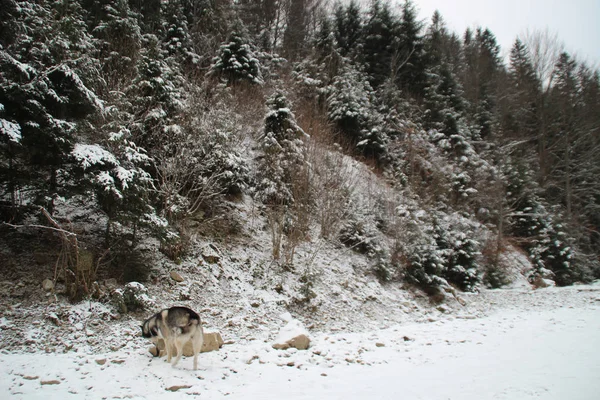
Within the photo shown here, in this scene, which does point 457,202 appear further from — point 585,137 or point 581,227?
point 585,137

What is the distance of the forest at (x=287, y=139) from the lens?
5625mm

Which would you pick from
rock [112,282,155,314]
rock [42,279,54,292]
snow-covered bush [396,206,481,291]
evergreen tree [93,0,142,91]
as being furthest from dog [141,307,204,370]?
snow-covered bush [396,206,481,291]

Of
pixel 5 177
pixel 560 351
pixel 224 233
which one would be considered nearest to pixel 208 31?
pixel 224 233

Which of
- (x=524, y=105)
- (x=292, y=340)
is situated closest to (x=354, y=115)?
(x=292, y=340)

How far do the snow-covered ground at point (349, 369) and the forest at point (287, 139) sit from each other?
6.21 ft

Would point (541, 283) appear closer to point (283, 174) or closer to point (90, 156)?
point (283, 174)

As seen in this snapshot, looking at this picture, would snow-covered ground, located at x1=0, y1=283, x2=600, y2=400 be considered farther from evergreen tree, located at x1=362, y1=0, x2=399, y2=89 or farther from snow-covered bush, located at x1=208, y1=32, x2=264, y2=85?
evergreen tree, located at x1=362, y1=0, x2=399, y2=89

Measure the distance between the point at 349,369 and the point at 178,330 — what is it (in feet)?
9.04

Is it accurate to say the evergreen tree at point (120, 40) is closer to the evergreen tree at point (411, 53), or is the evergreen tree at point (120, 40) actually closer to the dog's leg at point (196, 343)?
the dog's leg at point (196, 343)

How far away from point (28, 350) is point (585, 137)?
3264cm

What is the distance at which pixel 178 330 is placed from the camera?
166 inches

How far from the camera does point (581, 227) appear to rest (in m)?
19.7

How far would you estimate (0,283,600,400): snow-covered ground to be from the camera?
3793 millimetres

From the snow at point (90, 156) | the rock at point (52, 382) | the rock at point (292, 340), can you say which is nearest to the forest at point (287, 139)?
the snow at point (90, 156)
